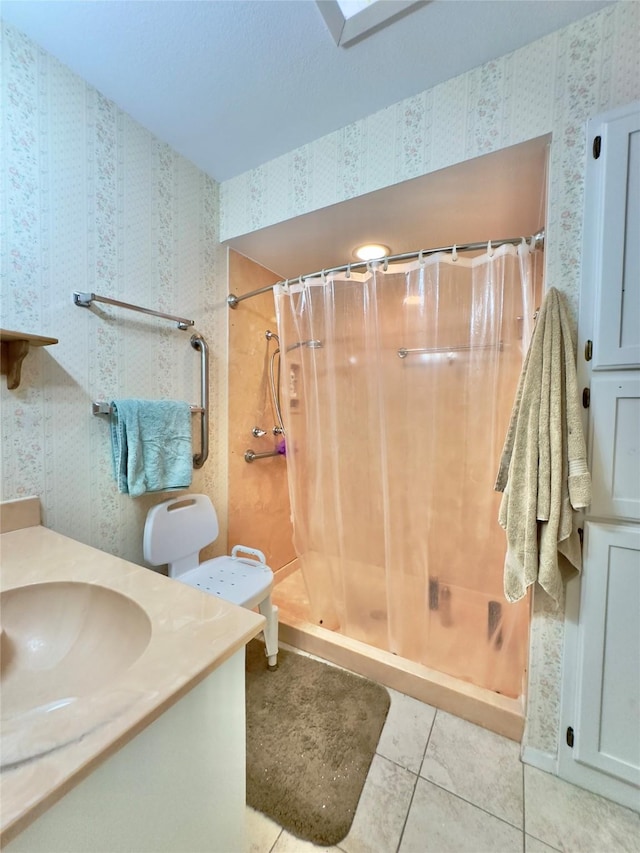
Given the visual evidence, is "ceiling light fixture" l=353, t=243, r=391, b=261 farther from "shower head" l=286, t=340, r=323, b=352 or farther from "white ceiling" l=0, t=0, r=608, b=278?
"shower head" l=286, t=340, r=323, b=352

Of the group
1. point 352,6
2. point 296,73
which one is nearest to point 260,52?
point 296,73

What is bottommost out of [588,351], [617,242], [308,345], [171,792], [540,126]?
[171,792]

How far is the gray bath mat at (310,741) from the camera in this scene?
970mm

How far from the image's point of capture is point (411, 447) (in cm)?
141

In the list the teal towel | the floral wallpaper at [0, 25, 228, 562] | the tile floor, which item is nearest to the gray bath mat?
the tile floor

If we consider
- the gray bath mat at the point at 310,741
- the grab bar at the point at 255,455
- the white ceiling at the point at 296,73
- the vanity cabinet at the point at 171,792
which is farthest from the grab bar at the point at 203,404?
the vanity cabinet at the point at 171,792

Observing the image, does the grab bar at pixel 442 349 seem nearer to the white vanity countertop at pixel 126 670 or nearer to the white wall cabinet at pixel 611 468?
the white wall cabinet at pixel 611 468

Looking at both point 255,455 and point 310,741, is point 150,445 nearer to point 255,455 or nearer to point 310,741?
point 255,455

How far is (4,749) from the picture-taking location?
373mm

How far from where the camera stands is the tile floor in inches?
35.3

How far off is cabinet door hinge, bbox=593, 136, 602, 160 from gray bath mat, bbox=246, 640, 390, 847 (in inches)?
A: 77.2

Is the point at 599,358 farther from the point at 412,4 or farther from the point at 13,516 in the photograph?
the point at 13,516

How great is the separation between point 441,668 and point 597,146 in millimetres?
1909

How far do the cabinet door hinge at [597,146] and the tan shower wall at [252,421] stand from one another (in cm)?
149
